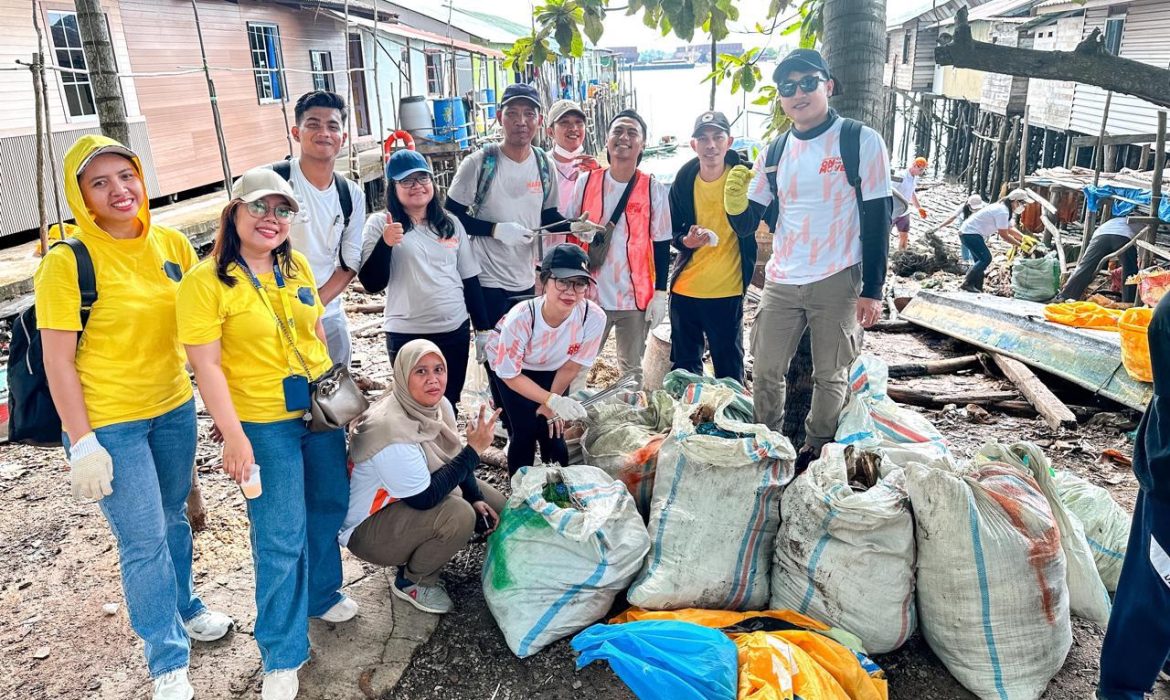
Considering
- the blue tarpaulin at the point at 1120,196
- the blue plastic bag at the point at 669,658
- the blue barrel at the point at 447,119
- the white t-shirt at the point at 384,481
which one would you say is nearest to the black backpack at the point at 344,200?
the white t-shirt at the point at 384,481

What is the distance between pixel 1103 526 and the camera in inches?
113

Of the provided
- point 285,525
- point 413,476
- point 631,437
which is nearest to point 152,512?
point 285,525

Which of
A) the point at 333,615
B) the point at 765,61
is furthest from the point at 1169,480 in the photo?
the point at 765,61

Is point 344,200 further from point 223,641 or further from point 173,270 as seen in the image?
point 223,641

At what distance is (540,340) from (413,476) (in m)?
0.89

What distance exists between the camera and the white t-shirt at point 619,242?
381cm

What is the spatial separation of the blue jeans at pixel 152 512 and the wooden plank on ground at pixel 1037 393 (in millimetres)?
4618

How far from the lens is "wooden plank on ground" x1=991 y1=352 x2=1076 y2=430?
441cm

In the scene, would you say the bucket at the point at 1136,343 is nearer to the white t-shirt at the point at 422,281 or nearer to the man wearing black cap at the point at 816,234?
the man wearing black cap at the point at 816,234

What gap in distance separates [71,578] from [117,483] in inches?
53.1

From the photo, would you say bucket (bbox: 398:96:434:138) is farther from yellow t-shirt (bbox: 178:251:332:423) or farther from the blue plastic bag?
the blue plastic bag

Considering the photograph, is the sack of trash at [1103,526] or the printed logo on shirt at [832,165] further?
the printed logo on shirt at [832,165]

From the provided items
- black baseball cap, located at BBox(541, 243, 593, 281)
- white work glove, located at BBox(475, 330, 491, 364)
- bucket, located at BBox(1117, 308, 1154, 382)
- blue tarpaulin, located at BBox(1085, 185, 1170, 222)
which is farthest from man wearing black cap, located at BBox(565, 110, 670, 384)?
blue tarpaulin, located at BBox(1085, 185, 1170, 222)

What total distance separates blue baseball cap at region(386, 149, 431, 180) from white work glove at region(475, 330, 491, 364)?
2.84 ft
